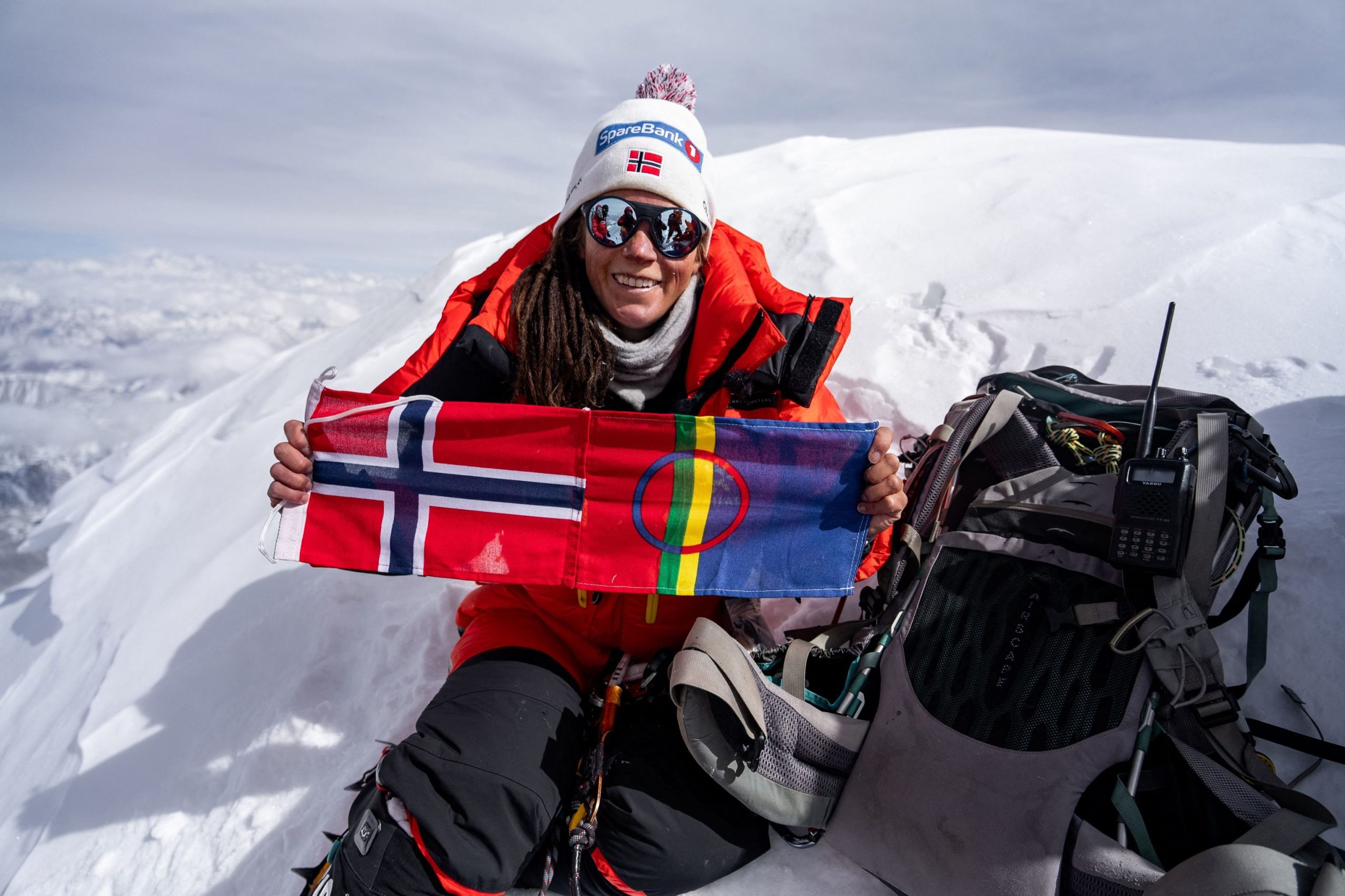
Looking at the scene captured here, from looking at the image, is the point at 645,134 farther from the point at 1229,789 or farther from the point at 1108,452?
the point at 1229,789

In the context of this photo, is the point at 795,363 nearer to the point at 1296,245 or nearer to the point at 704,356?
the point at 704,356

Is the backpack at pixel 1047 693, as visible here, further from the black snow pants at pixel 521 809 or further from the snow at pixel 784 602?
the snow at pixel 784 602

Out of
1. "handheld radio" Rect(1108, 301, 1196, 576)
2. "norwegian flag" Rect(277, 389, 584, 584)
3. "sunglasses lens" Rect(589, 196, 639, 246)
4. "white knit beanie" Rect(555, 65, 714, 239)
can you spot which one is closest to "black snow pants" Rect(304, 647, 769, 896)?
"norwegian flag" Rect(277, 389, 584, 584)

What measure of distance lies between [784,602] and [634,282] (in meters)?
1.58

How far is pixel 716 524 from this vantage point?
2.36m

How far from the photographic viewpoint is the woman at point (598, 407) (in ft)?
6.31

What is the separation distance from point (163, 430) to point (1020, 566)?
424 inches

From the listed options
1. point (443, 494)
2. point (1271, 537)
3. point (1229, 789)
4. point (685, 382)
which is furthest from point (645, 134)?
point (1229, 789)

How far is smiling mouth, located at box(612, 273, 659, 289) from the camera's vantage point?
2.43 meters

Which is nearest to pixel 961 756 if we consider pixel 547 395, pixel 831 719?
pixel 831 719

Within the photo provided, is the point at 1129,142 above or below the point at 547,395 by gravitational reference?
above

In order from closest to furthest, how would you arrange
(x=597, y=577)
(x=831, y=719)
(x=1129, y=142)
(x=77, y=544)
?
(x=831, y=719) → (x=597, y=577) → (x=77, y=544) → (x=1129, y=142)

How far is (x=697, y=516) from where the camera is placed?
236 centimetres

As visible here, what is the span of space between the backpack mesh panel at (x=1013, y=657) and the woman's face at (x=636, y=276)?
1.34m
